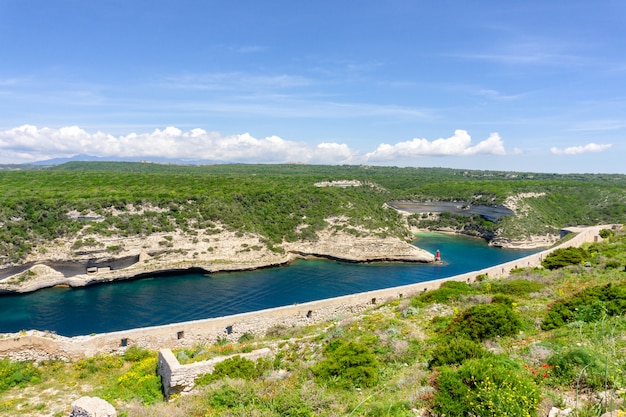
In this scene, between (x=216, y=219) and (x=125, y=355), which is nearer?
(x=125, y=355)

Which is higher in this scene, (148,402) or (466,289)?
(466,289)

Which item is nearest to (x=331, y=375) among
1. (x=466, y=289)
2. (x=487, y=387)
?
(x=487, y=387)

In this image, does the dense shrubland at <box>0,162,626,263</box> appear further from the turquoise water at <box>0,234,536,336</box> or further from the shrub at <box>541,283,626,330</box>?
the shrub at <box>541,283,626,330</box>

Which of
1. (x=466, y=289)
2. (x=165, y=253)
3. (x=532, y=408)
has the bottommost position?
(x=165, y=253)

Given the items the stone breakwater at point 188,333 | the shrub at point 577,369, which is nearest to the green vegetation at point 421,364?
the shrub at point 577,369

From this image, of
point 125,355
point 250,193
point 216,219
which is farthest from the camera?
point 250,193

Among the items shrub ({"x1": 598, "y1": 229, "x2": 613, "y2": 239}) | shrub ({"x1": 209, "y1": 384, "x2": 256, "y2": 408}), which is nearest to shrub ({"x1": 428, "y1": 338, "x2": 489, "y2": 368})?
shrub ({"x1": 209, "y1": 384, "x2": 256, "y2": 408})

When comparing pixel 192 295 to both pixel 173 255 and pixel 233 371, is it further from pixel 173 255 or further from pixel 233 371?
pixel 233 371

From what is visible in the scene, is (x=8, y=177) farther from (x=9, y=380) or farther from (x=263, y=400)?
(x=263, y=400)

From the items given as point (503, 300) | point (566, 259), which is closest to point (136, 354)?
point (503, 300)
